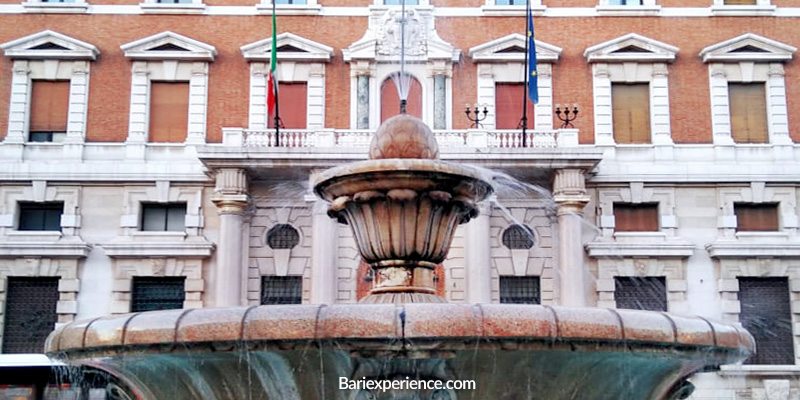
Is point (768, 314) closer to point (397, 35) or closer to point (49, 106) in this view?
point (397, 35)

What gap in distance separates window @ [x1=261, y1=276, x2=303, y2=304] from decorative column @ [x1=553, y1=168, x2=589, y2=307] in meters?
6.69

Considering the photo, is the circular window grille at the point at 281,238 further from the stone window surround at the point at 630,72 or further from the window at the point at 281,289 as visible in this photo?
the stone window surround at the point at 630,72

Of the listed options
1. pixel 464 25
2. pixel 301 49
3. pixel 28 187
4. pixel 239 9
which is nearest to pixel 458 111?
pixel 464 25

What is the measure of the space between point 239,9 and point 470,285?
9.99m

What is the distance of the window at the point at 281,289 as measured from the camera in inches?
944

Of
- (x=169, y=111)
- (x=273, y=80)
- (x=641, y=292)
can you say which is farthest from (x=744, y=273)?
(x=169, y=111)

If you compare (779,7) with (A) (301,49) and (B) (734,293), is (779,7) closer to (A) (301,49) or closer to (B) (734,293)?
(B) (734,293)

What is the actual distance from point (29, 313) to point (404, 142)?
17138 mm

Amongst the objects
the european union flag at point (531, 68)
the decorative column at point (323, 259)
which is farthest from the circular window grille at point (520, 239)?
the decorative column at point (323, 259)

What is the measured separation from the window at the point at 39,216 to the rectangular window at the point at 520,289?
1171cm

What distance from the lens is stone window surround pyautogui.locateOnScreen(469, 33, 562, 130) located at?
2492cm

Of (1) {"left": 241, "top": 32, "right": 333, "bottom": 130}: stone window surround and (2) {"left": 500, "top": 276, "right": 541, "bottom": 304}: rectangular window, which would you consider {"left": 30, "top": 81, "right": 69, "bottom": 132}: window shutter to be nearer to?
(1) {"left": 241, "top": 32, "right": 333, "bottom": 130}: stone window surround

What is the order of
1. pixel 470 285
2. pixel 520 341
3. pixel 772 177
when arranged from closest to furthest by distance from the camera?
pixel 520 341, pixel 470 285, pixel 772 177

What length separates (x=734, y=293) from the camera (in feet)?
78.4
